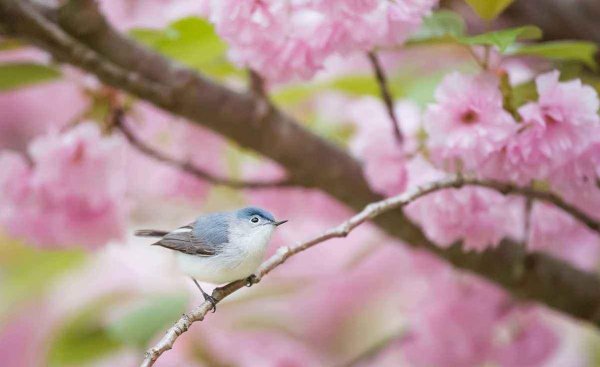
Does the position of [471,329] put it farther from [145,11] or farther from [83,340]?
[145,11]

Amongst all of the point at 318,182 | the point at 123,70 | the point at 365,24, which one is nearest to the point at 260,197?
the point at 318,182

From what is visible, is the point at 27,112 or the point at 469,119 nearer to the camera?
the point at 469,119

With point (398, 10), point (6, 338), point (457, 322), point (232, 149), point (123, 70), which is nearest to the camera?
point (398, 10)

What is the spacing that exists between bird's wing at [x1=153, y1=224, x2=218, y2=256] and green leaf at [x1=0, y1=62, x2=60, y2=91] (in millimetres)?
386

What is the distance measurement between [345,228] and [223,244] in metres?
0.08

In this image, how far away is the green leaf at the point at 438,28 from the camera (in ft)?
2.27

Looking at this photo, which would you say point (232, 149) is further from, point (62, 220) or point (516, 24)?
point (516, 24)

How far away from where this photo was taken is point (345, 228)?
0.53m

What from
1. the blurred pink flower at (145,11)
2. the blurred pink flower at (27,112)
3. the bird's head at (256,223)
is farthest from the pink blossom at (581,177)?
the blurred pink flower at (27,112)

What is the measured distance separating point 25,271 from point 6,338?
0.31m

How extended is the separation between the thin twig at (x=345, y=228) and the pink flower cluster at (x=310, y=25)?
4.9 inches

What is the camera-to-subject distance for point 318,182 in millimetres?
875

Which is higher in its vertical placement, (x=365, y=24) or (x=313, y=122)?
(x=313, y=122)

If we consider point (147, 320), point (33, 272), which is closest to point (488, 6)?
point (147, 320)
